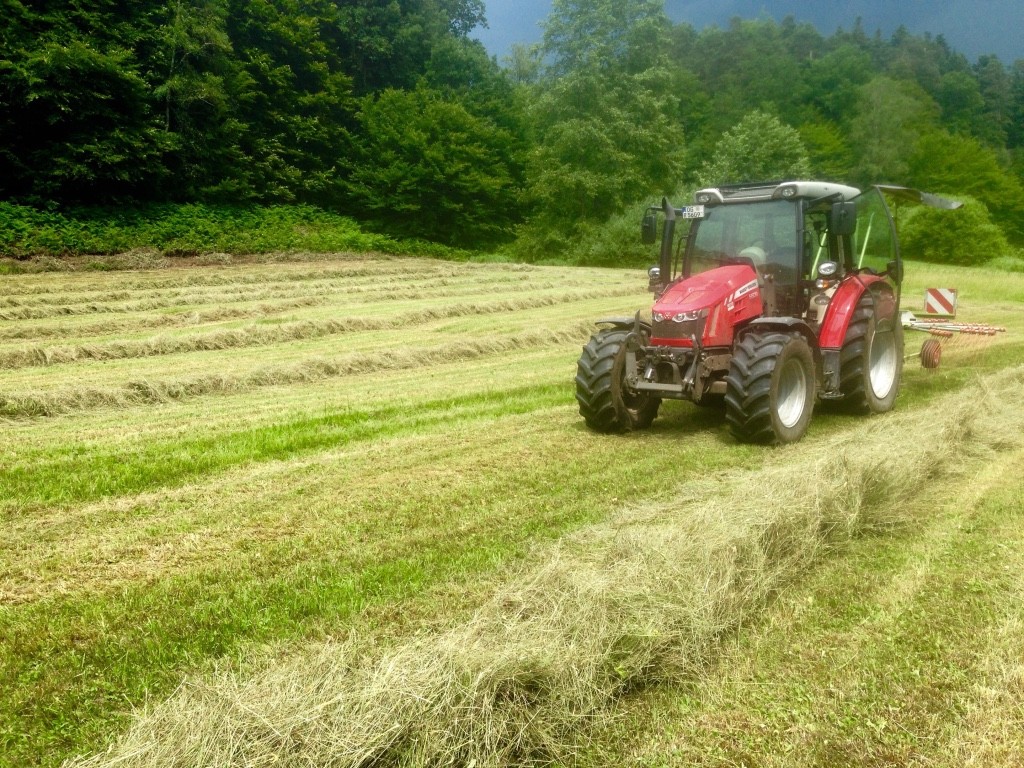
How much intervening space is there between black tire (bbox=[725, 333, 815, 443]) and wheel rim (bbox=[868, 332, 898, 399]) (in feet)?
6.02

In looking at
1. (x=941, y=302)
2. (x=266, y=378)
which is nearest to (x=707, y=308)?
(x=266, y=378)

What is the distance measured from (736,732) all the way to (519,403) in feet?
19.4

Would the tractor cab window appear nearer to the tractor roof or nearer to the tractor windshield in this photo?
the tractor roof

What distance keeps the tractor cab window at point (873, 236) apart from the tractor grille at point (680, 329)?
264cm

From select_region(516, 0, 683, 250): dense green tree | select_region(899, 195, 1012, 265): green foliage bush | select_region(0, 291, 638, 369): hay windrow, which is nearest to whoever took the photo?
select_region(0, 291, 638, 369): hay windrow

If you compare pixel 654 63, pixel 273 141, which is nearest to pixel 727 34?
pixel 654 63

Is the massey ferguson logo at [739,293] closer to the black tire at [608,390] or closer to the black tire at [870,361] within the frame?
the black tire at [608,390]

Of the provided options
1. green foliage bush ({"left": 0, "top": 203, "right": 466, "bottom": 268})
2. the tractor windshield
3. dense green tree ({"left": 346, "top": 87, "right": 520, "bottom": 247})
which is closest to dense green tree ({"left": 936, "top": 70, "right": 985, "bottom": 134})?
dense green tree ({"left": 346, "top": 87, "right": 520, "bottom": 247})

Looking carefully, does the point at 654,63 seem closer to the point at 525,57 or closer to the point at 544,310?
the point at 544,310

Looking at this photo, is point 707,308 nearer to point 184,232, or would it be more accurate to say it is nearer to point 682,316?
point 682,316

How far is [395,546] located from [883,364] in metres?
6.23

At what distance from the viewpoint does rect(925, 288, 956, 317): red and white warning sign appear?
13.1 meters

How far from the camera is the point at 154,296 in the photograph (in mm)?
16250

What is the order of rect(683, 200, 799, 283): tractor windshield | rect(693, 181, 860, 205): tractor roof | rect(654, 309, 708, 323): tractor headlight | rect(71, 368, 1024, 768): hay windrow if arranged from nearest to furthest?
rect(71, 368, 1024, 768): hay windrow, rect(654, 309, 708, 323): tractor headlight, rect(693, 181, 860, 205): tractor roof, rect(683, 200, 799, 283): tractor windshield
